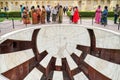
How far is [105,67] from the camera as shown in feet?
41.7

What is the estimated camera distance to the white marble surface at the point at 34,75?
43.0 ft

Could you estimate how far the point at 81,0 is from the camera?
2494 centimetres

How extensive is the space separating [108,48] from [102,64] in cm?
95

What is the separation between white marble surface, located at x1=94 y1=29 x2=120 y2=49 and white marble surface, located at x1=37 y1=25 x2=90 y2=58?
805mm

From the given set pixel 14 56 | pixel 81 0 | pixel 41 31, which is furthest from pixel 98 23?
pixel 81 0

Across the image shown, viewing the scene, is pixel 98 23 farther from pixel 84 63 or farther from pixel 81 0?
pixel 81 0

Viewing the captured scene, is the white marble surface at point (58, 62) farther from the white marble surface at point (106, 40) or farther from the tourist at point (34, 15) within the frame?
the tourist at point (34, 15)

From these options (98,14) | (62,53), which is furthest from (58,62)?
(98,14)

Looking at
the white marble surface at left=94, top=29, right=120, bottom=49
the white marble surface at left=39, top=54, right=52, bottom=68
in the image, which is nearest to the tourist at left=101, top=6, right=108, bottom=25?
the white marble surface at left=94, top=29, right=120, bottom=49

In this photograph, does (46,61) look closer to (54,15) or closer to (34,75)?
(34,75)

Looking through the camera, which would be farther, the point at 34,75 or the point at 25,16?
the point at 25,16

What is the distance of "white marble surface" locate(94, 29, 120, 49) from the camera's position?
40.5 feet

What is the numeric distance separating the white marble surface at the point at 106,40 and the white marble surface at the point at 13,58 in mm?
3951

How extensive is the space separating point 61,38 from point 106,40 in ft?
8.86
